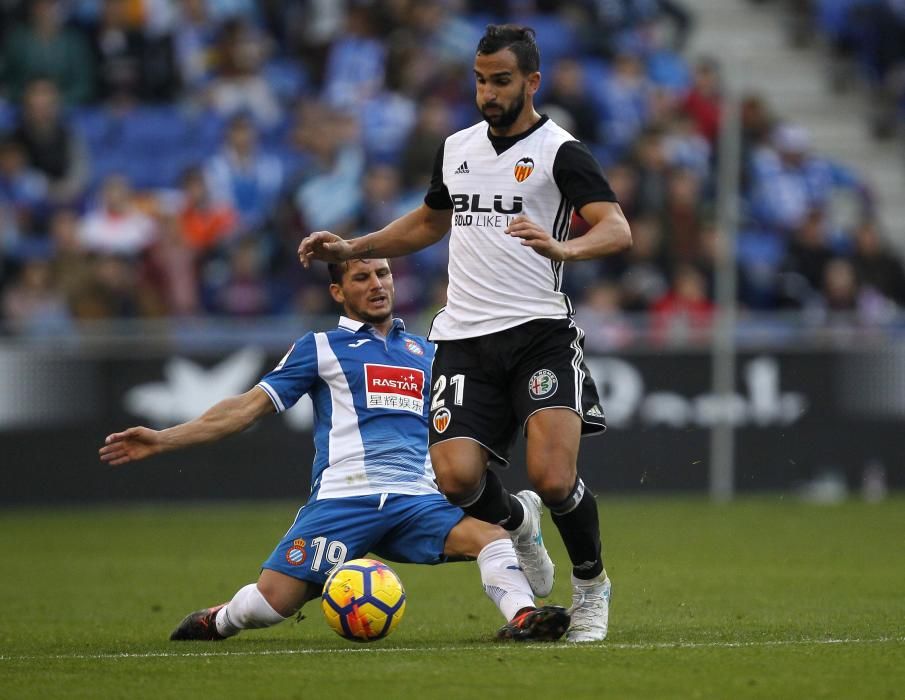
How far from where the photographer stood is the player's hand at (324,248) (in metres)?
7.55

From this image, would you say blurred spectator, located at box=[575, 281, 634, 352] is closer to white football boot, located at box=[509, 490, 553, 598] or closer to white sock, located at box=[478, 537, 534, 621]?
white football boot, located at box=[509, 490, 553, 598]

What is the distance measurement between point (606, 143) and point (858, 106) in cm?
528

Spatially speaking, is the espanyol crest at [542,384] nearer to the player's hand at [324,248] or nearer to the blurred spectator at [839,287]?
the player's hand at [324,248]

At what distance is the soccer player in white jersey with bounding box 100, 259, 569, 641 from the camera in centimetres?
752

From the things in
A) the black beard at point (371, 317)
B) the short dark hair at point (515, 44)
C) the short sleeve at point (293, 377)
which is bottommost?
the short sleeve at point (293, 377)

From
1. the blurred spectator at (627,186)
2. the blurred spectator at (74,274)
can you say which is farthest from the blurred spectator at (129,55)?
the blurred spectator at (627,186)

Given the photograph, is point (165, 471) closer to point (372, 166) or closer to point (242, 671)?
point (372, 166)

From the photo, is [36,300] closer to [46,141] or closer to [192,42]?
[46,141]

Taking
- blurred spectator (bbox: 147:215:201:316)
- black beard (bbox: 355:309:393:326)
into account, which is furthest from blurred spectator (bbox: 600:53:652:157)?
black beard (bbox: 355:309:393:326)

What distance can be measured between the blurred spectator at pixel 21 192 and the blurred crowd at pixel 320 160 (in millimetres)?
20

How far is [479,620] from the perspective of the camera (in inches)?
334

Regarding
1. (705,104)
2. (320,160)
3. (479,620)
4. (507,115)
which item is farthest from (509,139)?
(705,104)

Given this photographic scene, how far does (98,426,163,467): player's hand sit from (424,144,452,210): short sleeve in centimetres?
160

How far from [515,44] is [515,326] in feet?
3.84
